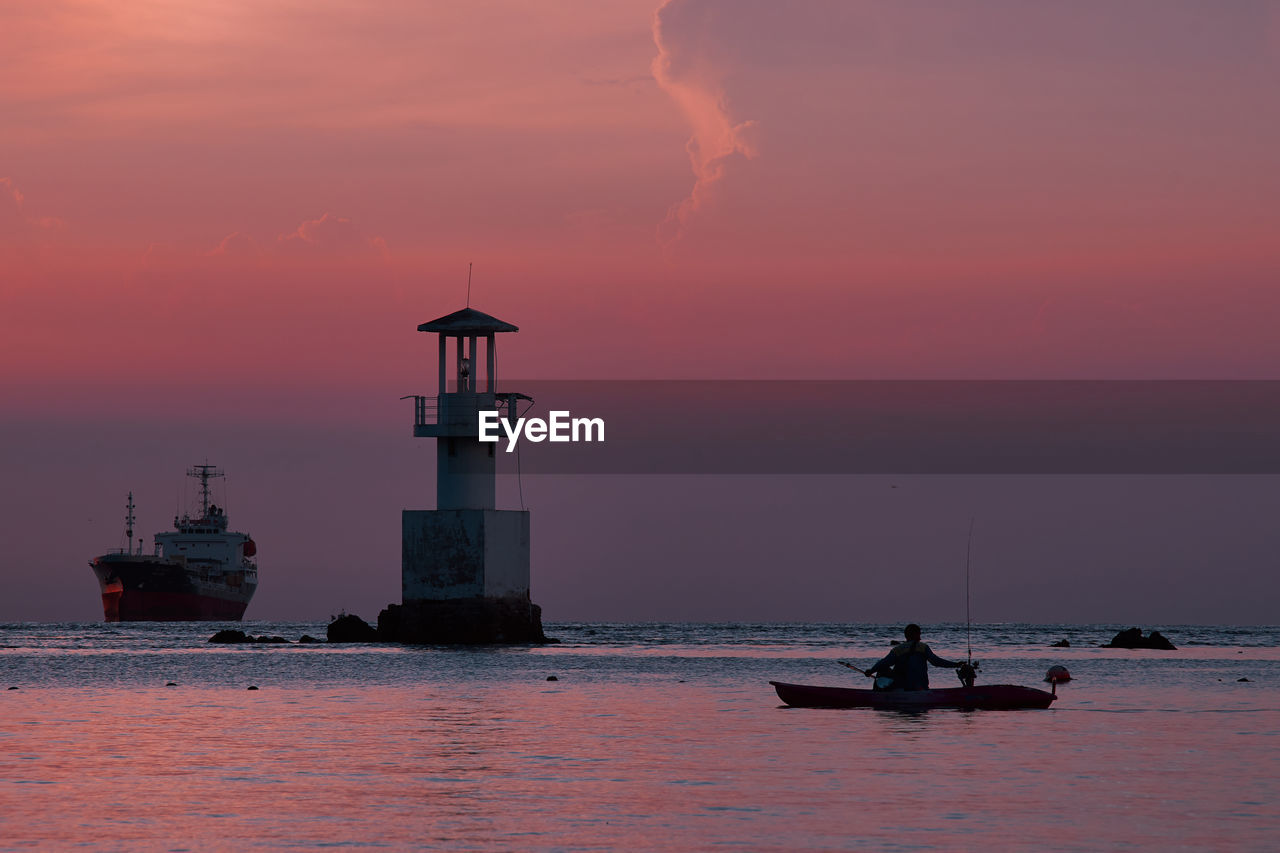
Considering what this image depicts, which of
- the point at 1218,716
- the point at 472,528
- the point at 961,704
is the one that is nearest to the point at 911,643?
the point at 961,704

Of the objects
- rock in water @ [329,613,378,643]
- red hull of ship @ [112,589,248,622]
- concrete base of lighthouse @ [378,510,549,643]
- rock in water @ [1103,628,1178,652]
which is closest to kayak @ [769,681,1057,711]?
concrete base of lighthouse @ [378,510,549,643]

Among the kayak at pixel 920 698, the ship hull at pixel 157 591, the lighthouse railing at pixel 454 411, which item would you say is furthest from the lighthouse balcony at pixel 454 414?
the ship hull at pixel 157 591

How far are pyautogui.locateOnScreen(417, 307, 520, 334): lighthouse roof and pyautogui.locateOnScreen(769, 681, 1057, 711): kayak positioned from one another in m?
35.4

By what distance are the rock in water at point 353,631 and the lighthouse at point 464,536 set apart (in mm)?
16489

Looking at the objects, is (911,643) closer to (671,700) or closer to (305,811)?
(671,700)

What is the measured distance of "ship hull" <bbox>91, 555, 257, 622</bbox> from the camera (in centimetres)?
17688

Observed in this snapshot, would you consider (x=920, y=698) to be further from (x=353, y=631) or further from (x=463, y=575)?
(x=353, y=631)

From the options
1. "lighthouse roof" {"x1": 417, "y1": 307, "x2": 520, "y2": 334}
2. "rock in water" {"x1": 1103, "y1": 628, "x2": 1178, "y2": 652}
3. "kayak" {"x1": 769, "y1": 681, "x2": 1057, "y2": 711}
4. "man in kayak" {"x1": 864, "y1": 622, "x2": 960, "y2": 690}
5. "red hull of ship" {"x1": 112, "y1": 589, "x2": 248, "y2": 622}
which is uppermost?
"lighthouse roof" {"x1": 417, "y1": 307, "x2": 520, "y2": 334}

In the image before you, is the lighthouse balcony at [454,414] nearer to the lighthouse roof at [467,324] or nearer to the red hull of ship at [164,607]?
the lighthouse roof at [467,324]

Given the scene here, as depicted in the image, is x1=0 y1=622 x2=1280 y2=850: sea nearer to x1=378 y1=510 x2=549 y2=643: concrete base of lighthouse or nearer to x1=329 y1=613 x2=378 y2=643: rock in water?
x1=378 y1=510 x2=549 y2=643: concrete base of lighthouse

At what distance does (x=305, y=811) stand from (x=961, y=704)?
1978 cm

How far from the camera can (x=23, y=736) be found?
97.4ft

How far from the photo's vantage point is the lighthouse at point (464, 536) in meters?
67.8

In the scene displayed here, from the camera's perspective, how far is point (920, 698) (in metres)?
35.4
